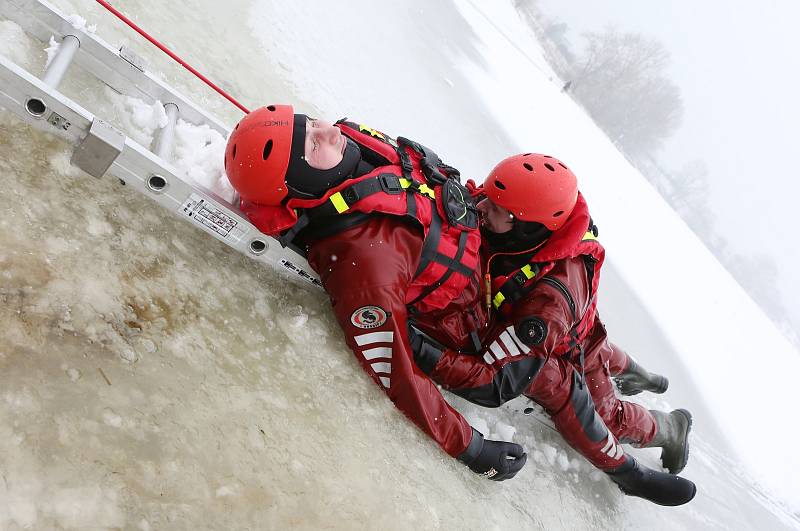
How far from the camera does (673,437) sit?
3.28 m

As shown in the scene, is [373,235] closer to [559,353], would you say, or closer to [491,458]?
[491,458]

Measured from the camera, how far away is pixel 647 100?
4319cm

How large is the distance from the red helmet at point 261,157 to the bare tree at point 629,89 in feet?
115

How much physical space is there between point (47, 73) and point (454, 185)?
5.83 ft

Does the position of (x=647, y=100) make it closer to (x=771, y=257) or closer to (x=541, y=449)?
(x=771, y=257)

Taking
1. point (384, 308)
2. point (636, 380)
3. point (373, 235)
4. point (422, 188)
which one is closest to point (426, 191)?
point (422, 188)

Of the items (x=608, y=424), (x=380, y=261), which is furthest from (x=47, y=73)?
(x=608, y=424)

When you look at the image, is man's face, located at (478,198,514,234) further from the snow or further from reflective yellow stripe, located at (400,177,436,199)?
the snow

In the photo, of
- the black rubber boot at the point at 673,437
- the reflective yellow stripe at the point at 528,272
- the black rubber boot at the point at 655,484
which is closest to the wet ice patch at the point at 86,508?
the reflective yellow stripe at the point at 528,272

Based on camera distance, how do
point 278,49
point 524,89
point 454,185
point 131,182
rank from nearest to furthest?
point 131,182, point 454,185, point 278,49, point 524,89

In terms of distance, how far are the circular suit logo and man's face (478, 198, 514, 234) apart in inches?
36.8

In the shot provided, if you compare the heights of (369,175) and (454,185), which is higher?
Result: (454,185)

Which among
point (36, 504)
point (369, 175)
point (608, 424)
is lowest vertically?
point (36, 504)

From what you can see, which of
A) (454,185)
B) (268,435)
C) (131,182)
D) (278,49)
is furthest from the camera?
(278,49)
